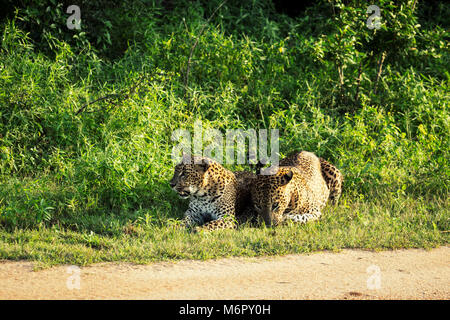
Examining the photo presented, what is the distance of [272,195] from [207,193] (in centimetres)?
74

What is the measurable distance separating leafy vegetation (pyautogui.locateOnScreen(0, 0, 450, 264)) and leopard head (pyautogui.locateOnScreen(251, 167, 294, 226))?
29 centimetres

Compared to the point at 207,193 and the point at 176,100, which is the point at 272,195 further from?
the point at 176,100

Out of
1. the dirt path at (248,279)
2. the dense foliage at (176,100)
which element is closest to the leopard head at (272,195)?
the dirt path at (248,279)

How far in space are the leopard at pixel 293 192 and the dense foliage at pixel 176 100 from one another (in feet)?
1.84

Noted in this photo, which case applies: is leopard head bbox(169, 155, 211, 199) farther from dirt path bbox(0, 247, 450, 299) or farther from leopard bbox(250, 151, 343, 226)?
dirt path bbox(0, 247, 450, 299)

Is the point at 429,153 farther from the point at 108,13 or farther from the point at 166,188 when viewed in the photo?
the point at 108,13

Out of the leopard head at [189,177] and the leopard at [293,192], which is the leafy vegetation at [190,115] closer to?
the leopard at [293,192]

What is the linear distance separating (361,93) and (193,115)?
9.53ft

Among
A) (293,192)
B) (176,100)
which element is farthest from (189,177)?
(176,100)

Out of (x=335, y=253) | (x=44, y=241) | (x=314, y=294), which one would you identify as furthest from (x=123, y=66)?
(x=314, y=294)

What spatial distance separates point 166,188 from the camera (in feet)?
25.6

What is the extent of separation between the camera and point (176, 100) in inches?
375

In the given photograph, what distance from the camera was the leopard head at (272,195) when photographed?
7.05 meters

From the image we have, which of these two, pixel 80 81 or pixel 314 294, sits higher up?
pixel 80 81
